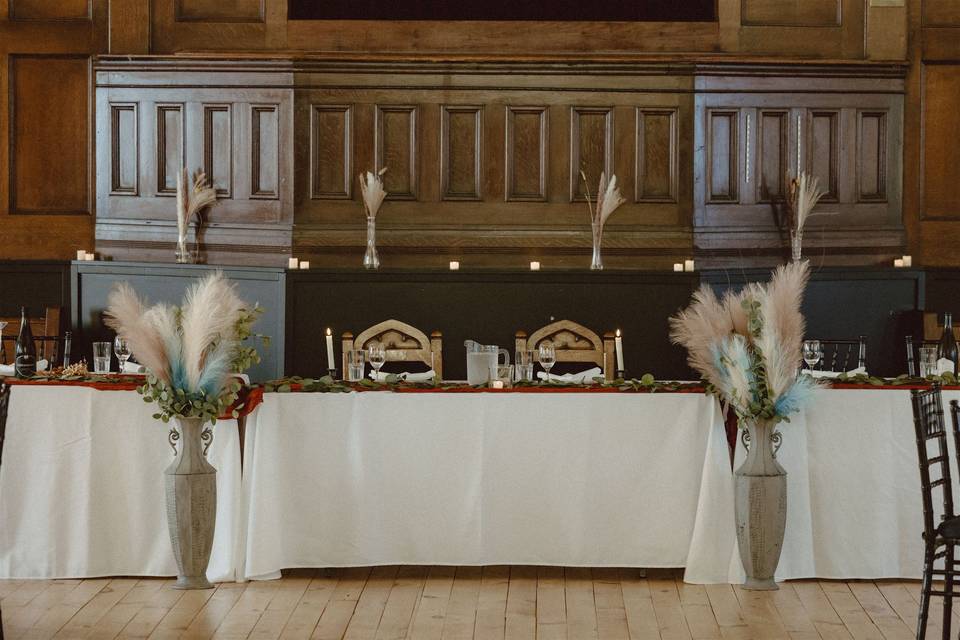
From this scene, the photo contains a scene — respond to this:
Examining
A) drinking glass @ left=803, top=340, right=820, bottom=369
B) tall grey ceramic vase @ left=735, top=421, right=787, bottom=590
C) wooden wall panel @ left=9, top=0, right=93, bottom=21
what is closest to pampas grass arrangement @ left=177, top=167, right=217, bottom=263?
wooden wall panel @ left=9, top=0, right=93, bottom=21

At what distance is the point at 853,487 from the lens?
5.35 meters

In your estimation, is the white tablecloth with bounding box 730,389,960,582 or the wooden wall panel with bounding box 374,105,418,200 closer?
the white tablecloth with bounding box 730,389,960,582

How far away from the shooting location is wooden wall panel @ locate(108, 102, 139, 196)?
9.72m

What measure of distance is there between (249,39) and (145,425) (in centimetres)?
511

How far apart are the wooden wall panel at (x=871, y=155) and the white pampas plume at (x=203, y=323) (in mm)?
5989

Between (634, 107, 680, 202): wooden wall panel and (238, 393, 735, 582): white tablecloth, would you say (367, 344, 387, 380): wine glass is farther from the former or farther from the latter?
(634, 107, 680, 202): wooden wall panel

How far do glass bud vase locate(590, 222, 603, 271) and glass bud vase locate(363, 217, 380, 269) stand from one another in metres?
1.51

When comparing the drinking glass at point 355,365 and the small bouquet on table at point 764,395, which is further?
the drinking glass at point 355,365

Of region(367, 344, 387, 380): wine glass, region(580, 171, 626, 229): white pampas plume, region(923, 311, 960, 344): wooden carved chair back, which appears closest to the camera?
region(367, 344, 387, 380): wine glass

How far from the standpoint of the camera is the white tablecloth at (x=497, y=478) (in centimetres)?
533

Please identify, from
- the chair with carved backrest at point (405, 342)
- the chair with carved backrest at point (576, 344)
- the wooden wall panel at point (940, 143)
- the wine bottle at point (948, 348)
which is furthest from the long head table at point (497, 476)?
the wooden wall panel at point (940, 143)

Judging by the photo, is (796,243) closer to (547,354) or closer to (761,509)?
(547,354)

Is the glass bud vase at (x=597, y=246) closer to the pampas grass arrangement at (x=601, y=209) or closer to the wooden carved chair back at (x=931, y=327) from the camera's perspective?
the pampas grass arrangement at (x=601, y=209)

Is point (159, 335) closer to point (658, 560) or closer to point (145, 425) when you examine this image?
point (145, 425)
